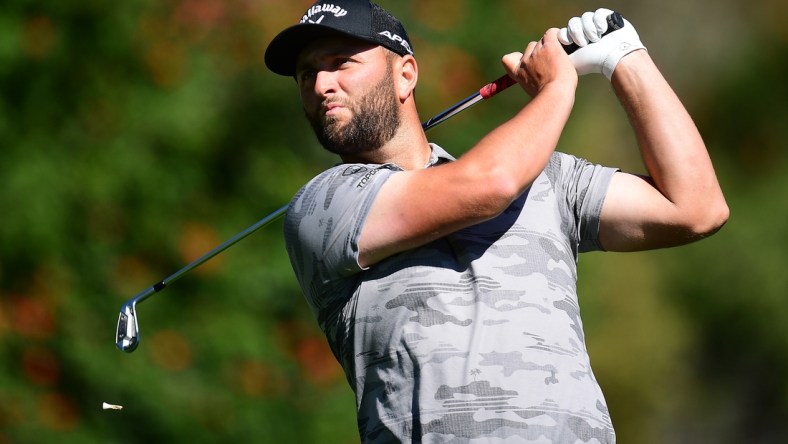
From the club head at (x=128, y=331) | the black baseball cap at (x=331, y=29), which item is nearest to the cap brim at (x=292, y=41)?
the black baseball cap at (x=331, y=29)

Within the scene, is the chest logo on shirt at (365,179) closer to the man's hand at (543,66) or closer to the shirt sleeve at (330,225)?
the shirt sleeve at (330,225)

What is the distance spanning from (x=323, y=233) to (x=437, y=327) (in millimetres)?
368

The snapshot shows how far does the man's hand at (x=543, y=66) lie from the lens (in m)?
2.92

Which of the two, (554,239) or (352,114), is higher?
(352,114)

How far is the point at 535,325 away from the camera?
2742 millimetres

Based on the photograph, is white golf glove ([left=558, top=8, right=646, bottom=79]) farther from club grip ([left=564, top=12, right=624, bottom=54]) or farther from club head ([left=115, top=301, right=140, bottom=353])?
club head ([left=115, top=301, right=140, bottom=353])

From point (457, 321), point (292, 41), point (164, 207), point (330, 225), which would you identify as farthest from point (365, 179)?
point (164, 207)

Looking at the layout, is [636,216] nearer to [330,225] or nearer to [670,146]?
[670,146]

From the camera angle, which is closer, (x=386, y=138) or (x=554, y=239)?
(x=554, y=239)

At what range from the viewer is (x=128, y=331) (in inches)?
150

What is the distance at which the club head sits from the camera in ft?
12.3

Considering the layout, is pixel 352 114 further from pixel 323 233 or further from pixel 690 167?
pixel 690 167

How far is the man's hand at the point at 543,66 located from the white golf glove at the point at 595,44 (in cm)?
6

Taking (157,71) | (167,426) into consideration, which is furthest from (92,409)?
(157,71)
